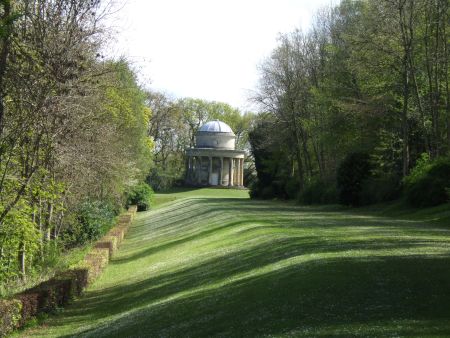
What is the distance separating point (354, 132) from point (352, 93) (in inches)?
106

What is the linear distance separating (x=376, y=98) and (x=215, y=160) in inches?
2590

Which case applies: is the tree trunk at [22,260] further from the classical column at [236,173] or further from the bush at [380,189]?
the classical column at [236,173]

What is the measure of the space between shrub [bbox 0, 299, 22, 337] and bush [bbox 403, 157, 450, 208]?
19.9 m

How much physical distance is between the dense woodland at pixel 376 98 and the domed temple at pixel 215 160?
45635 mm

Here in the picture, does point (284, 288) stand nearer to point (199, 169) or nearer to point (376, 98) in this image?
point (376, 98)

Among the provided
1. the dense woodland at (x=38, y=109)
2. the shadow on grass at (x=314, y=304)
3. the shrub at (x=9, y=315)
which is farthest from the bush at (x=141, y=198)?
the shrub at (x=9, y=315)

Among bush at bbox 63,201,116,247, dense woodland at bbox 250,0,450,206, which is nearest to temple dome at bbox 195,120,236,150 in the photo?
dense woodland at bbox 250,0,450,206

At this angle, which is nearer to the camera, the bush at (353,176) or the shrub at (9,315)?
the shrub at (9,315)

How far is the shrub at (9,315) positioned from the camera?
12.7 meters

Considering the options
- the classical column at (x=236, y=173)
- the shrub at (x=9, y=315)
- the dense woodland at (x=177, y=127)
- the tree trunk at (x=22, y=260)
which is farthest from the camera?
the classical column at (x=236, y=173)

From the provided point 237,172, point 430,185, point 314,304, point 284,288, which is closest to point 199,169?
point 237,172

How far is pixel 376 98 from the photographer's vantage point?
36.2 metres

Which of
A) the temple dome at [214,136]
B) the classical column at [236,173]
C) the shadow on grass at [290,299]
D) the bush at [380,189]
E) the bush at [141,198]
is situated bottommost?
the shadow on grass at [290,299]

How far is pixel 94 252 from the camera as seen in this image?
75.5ft
